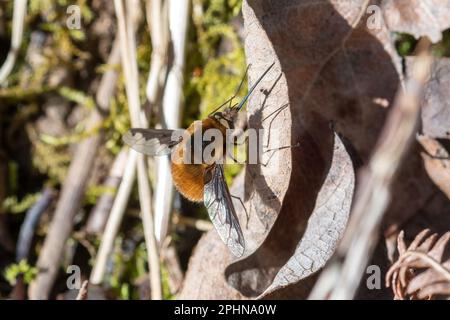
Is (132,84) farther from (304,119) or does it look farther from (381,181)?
(381,181)

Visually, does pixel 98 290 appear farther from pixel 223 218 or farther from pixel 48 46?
pixel 48 46

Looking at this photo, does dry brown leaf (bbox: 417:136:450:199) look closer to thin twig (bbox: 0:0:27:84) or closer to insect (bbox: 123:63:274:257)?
insect (bbox: 123:63:274:257)

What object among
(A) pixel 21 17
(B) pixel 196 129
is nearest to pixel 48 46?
(A) pixel 21 17

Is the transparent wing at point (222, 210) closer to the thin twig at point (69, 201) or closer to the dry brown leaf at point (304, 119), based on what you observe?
the dry brown leaf at point (304, 119)

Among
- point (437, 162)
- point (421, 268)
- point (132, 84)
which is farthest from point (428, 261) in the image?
point (132, 84)

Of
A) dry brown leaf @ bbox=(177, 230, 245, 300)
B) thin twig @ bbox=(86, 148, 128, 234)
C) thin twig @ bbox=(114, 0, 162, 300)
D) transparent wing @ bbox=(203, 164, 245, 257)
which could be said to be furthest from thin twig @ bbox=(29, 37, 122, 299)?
transparent wing @ bbox=(203, 164, 245, 257)

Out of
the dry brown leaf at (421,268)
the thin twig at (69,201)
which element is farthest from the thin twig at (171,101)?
the dry brown leaf at (421,268)
